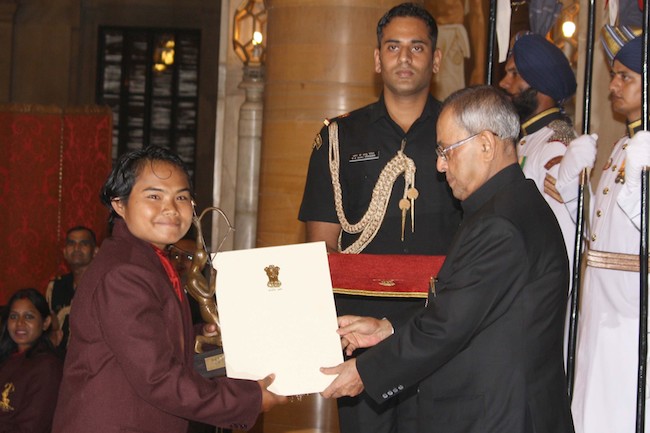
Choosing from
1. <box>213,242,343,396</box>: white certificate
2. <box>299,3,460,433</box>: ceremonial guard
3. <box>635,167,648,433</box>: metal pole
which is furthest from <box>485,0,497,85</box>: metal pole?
<box>213,242,343,396</box>: white certificate

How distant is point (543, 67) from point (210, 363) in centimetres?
334

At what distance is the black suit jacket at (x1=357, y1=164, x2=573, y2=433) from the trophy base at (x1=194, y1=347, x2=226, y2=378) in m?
0.60

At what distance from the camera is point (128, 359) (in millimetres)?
3035

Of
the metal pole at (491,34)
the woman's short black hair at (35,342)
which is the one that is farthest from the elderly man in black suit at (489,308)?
the woman's short black hair at (35,342)

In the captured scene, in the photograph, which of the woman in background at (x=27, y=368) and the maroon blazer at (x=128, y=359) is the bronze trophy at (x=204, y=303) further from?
the woman in background at (x=27, y=368)

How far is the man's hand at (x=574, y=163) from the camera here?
16.5 ft

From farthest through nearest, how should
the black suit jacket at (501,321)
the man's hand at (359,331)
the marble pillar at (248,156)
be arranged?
the marble pillar at (248,156), the man's hand at (359,331), the black suit jacket at (501,321)

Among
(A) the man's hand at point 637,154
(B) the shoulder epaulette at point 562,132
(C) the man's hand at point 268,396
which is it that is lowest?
(C) the man's hand at point 268,396

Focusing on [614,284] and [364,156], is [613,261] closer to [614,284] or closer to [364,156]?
[614,284]

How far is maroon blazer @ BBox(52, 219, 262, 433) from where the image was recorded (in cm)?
304

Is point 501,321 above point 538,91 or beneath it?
beneath

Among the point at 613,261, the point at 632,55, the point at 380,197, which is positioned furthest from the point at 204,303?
the point at 632,55

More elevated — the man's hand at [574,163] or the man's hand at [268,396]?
the man's hand at [574,163]

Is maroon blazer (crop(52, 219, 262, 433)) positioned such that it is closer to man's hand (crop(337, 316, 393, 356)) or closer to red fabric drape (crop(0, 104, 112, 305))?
man's hand (crop(337, 316, 393, 356))
